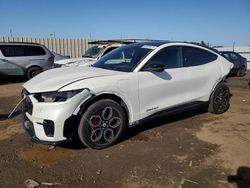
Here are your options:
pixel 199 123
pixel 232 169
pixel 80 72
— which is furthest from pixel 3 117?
pixel 232 169

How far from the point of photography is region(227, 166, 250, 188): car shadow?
11.4 ft

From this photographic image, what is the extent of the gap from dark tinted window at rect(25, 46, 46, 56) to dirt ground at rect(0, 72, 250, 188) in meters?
7.75

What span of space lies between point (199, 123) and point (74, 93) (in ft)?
9.77

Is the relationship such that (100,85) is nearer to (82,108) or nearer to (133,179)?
(82,108)

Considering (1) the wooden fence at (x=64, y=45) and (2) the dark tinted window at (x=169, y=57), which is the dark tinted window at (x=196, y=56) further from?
(1) the wooden fence at (x=64, y=45)

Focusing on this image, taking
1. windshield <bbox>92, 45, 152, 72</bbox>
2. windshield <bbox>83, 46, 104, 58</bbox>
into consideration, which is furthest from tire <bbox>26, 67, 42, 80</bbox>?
windshield <bbox>92, 45, 152, 72</bbox>

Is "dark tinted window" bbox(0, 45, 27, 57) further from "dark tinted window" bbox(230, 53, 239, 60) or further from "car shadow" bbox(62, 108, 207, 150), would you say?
"dark tinted window" bbox(230, 53, 239, 60)

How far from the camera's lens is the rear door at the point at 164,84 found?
16.0 ft

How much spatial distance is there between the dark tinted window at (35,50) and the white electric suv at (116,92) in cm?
826

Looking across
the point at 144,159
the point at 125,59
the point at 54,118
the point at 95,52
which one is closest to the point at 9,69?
the point at 95,52

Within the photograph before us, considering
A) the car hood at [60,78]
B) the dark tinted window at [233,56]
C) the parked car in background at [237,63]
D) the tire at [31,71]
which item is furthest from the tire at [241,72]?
the car hood at [60,78]

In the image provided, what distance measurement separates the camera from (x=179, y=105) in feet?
18.1

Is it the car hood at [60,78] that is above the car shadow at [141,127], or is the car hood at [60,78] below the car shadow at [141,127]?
above

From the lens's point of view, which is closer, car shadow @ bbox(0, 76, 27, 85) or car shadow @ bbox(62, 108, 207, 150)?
car shadow @ bbox(62, 108, 207, 150)
